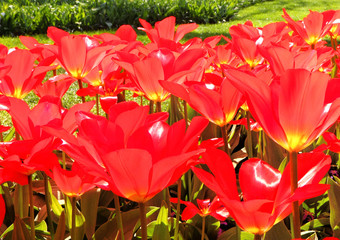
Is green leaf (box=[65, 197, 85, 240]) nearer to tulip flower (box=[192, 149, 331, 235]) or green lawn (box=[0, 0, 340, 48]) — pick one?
tulip flower (box=[192, 149, 331, 235])

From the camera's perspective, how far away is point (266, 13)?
11.4 m

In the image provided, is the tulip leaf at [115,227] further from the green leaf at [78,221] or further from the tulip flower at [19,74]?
the tulip flower at [19,74]

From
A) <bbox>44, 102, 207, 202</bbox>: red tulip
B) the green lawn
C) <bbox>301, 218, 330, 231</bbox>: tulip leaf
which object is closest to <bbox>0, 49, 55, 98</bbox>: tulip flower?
<bbox>44, 102, 207, 202</bbox>: red tulip

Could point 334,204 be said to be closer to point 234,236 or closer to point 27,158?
point 234,236

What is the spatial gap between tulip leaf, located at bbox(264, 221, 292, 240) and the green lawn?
6.92m

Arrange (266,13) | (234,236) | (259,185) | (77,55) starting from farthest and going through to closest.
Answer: (266,13)
(77,55)
(234,236)
(259,185)

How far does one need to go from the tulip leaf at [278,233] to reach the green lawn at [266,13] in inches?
272

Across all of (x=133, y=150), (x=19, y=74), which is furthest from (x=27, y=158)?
(x=19, y=74)

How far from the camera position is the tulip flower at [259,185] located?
2.18 feet

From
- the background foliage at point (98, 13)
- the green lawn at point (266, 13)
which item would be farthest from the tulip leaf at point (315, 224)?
the background foliage at point (98, 13)

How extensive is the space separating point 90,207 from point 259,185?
24.4 inches

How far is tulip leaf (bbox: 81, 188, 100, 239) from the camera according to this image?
125 cm

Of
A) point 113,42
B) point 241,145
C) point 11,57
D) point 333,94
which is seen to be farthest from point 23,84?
point 241,145

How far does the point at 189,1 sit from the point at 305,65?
953 cm
